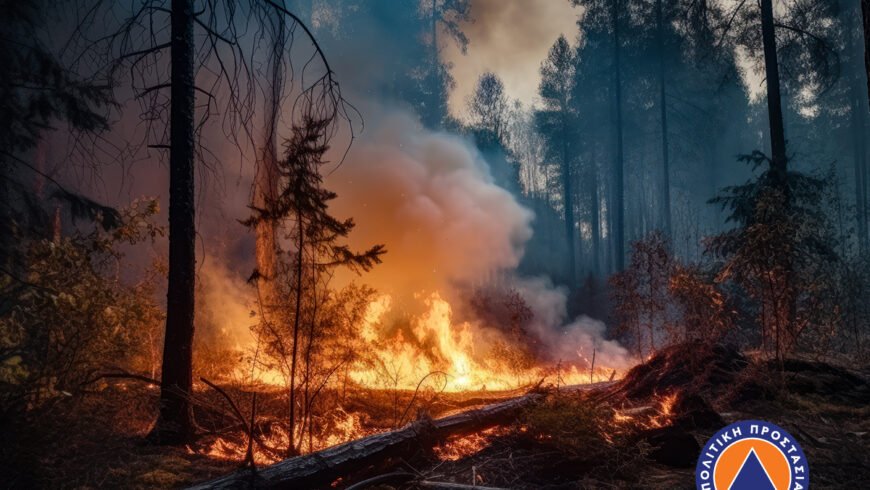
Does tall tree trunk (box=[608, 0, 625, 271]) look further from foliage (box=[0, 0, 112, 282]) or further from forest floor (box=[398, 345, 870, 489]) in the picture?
→ foliage (box=[0, 0, 112, 282])

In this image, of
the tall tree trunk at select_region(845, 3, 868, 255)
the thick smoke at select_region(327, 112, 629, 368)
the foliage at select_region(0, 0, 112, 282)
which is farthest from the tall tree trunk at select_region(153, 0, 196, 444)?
the tall tree trunk at select_region(845, 3, 868, 255)

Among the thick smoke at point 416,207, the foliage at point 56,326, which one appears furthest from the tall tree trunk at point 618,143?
the foliage at point 56,326

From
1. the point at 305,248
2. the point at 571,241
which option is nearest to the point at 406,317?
the point at 305,248

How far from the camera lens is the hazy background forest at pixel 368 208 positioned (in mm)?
5023

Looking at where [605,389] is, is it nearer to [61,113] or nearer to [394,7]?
[61,113]

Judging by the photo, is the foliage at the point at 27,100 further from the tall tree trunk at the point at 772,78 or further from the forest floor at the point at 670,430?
the tall tree trunk at the point at 772,78

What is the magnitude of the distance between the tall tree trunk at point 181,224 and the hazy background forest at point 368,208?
0.03 m

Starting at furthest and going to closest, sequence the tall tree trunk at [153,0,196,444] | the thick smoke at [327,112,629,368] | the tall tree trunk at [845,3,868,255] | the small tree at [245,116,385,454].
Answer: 1. the tall tree trunk at [845,3,868,255]
2. the thick smoke at [327,112,629,368]
3. the tall tree trunk at [153,0,196,444]
4. the small tree at [245,116,385,454]

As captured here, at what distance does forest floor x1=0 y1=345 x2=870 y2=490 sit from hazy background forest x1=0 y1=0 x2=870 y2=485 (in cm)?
28

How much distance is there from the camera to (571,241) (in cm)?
3178

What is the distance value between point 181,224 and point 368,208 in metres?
13.8

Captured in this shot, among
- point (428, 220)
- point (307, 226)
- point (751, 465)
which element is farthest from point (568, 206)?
point (751, 465)

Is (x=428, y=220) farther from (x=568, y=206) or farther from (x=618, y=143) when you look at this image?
(x=568, y=206)

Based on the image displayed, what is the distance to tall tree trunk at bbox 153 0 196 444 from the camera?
5.64m
